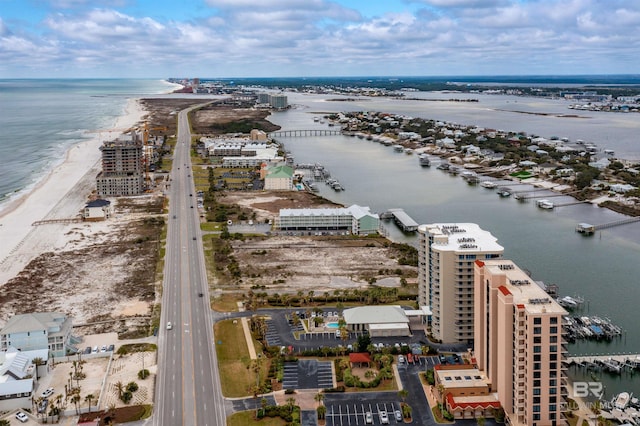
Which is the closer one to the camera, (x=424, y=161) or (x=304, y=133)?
(x=424, y=161)

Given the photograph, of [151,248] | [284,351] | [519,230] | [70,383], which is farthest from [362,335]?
[519,230]

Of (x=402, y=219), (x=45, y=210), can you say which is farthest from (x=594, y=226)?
(x=45, y=210)

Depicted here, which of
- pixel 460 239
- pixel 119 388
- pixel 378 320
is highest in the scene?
pixel 460 239

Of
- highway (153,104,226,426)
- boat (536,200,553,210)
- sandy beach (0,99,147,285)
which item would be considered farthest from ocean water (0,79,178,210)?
boat (536,200,553,210)

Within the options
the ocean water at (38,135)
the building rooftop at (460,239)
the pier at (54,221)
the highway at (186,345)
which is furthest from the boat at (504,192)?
the ocean water at (38,135)

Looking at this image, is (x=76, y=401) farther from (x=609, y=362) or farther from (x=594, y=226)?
(x=594, y=226)

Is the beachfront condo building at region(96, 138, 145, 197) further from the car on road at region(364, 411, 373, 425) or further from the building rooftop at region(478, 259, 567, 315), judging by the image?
the car on road at region(364, 411, 373, 425)
